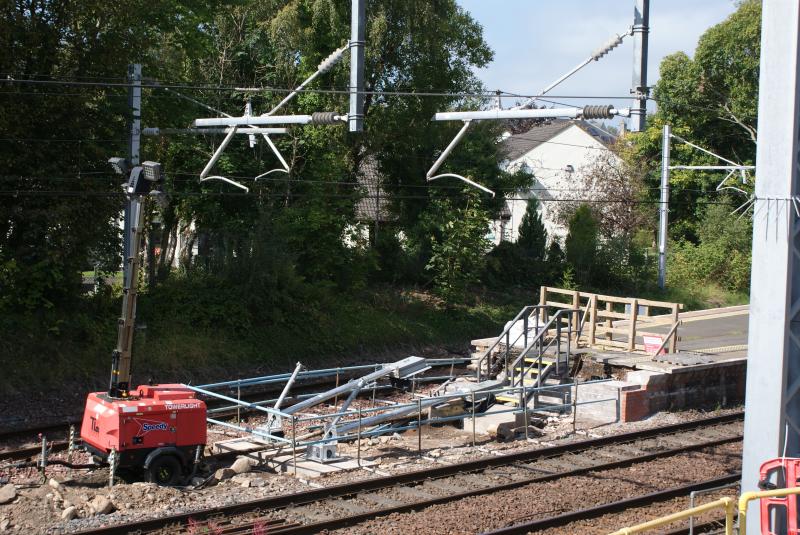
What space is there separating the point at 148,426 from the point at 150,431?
0.31ft

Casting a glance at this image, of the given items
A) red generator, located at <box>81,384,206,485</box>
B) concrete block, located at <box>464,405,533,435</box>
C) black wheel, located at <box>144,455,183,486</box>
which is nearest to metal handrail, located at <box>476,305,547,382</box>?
concrete block, located at <box>464,405,533,435</box>

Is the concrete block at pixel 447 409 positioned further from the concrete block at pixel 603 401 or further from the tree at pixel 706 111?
the tree at pixel 706 111

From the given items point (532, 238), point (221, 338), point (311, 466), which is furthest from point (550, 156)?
point (311, 466)

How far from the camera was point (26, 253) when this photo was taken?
20891mm

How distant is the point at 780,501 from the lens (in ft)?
26.2

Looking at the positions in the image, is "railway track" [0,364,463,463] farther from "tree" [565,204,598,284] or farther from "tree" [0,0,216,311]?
"tree" [565,204,598,284]

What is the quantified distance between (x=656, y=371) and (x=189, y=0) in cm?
1651

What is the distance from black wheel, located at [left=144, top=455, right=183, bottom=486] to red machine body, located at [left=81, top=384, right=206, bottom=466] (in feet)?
0.62

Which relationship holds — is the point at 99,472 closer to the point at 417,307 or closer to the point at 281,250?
the point at 281,250

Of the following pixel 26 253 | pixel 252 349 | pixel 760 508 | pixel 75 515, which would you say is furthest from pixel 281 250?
pixel 760 508

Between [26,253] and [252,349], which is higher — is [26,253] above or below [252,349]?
above

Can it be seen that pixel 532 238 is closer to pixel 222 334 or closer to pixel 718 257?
pixel 718 257

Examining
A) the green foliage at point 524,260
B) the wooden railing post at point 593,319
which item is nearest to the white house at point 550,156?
the green foliage at point 524,260

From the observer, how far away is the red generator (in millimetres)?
12492
